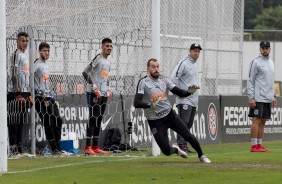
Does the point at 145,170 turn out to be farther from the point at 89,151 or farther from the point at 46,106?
the point at 46,106

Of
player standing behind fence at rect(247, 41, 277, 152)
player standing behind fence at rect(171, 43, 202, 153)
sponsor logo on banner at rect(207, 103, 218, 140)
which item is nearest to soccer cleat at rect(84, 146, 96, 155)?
player standing behind fence at rect(171, 43, 202, 153)

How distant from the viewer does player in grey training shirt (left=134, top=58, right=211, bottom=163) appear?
16516mm

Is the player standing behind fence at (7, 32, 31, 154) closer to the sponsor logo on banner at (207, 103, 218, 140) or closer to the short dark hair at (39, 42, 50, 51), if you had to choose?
the short dark hair at (39, 42, 50, 51)

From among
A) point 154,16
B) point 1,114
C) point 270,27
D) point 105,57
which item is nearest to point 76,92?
point 105,57

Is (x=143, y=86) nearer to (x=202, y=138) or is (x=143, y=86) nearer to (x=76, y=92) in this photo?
(x=76, y=92)

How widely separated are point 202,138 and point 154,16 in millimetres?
6595

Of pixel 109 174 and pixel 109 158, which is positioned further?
pixel 109 158

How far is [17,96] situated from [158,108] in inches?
141

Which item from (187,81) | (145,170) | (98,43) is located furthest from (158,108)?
(98,43)

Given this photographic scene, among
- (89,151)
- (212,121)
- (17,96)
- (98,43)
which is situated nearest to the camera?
(17,96)

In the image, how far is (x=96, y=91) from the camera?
1948cm

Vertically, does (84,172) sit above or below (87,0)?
below

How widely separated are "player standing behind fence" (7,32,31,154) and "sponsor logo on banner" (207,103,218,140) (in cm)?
→ 740

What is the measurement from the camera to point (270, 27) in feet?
238
